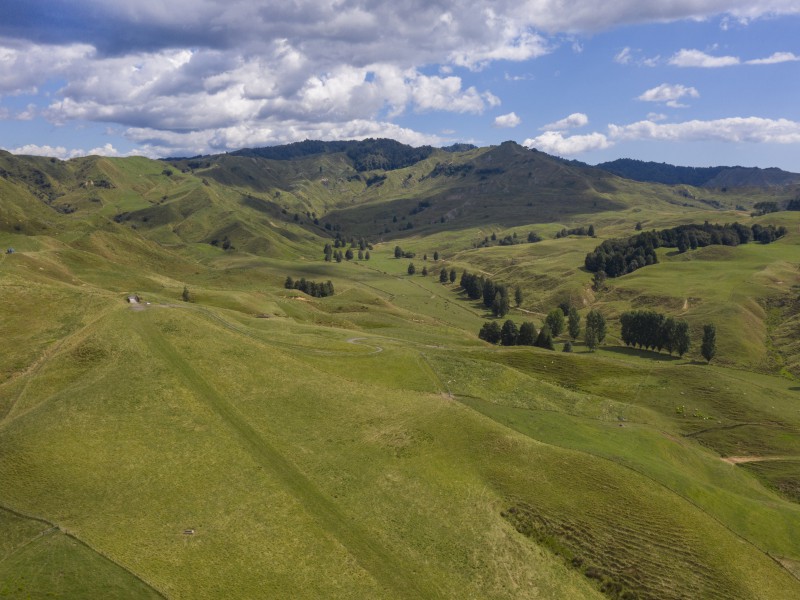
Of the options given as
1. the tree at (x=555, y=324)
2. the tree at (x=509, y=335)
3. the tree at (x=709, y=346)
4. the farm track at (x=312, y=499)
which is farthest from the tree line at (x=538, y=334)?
the farm track at (x=312, y=499)

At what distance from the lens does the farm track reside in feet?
150

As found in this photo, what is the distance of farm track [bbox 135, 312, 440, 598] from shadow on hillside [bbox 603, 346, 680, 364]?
422 feet

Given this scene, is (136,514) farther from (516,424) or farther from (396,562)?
(516,424)

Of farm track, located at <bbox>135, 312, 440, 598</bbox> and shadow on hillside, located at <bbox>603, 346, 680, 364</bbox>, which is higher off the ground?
farm track, located at <bbox>135, 312, 440, 598</bbox>

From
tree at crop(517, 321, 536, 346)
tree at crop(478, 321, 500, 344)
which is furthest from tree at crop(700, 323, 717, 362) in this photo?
tree at crop(478, 321, 500, 344)

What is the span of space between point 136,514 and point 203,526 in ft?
24.0

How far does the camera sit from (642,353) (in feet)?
514

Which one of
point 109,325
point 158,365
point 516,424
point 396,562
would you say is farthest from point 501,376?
point 109,325

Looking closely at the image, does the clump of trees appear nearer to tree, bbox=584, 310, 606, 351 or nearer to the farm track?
tree, bbox=584, 310, 606, 351

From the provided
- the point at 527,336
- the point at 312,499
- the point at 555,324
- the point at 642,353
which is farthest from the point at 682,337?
the point at 312,499

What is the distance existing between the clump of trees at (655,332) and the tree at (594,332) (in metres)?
7.29

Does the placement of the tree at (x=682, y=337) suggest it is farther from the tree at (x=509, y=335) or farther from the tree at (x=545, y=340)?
the tree at (x=509, y=335)

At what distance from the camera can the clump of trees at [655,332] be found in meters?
150

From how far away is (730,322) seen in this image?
169 metres
